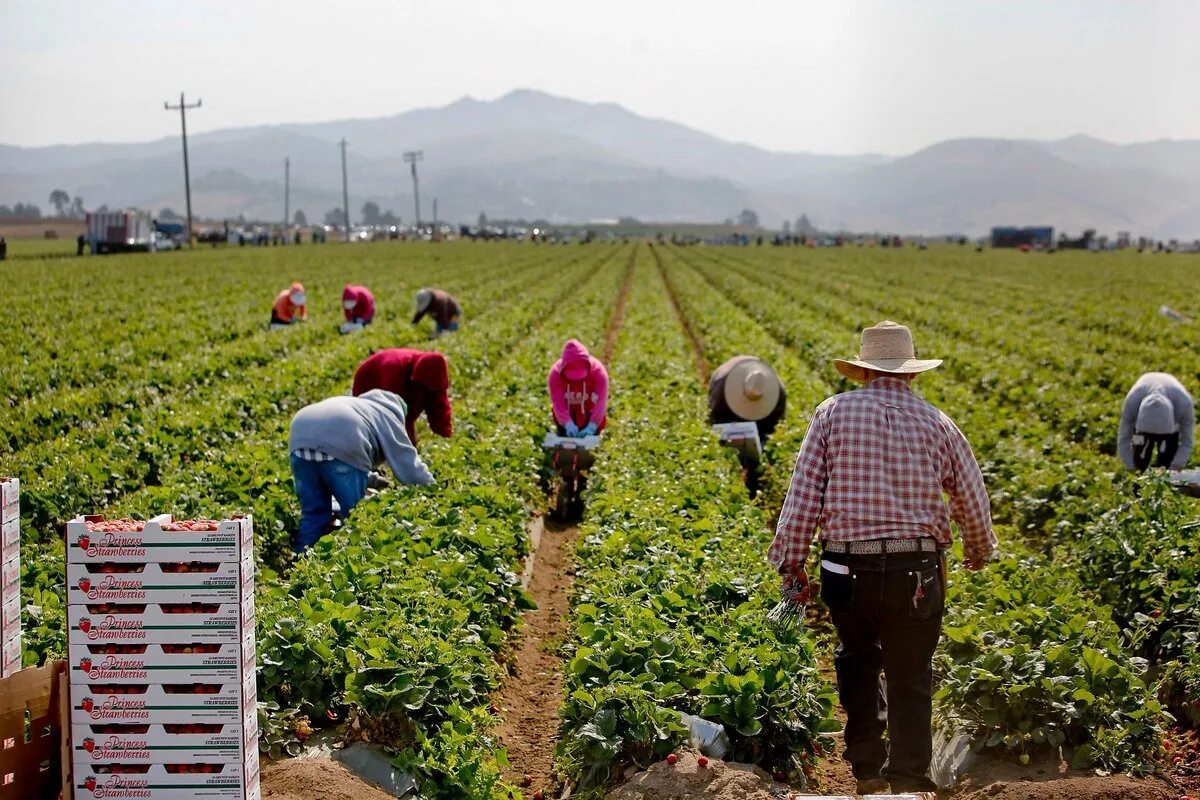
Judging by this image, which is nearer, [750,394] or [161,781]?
[161,781]

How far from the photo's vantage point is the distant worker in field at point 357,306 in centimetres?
2227

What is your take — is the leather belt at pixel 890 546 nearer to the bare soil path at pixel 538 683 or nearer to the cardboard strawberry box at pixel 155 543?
the bare soil path at pixel 538 683

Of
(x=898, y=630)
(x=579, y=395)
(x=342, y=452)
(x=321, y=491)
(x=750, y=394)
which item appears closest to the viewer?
(x=898, y=630)

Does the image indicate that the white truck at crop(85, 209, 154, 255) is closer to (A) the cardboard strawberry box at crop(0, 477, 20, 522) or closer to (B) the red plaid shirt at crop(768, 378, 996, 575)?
(A) the cardboard strawberry box at crop(0, 477, 20, 522)

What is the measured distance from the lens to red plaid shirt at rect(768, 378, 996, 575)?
5000 millimetres

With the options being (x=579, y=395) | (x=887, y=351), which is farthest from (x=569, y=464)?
(x=887, y=351)

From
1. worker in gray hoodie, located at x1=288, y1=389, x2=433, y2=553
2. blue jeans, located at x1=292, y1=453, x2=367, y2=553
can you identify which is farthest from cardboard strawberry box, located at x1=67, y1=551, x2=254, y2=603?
blue jeans, located at x1=292, y1=453, x2=367, y2=553

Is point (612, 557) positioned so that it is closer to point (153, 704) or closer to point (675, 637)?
point (675, 637)

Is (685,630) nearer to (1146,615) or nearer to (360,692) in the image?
(360,692)

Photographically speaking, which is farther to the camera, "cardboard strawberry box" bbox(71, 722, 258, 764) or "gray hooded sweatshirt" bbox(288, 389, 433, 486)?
"gray hooded sweatshirt" bbox(288, 389, 433, 486)

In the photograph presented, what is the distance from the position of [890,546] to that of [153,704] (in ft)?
10.3

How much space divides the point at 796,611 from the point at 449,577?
86.8 inches

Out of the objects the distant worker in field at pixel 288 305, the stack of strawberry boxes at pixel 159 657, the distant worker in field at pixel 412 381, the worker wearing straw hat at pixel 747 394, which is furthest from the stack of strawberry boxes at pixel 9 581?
the distant worker in field at pixel 288 305

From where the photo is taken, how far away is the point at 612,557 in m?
7.47
